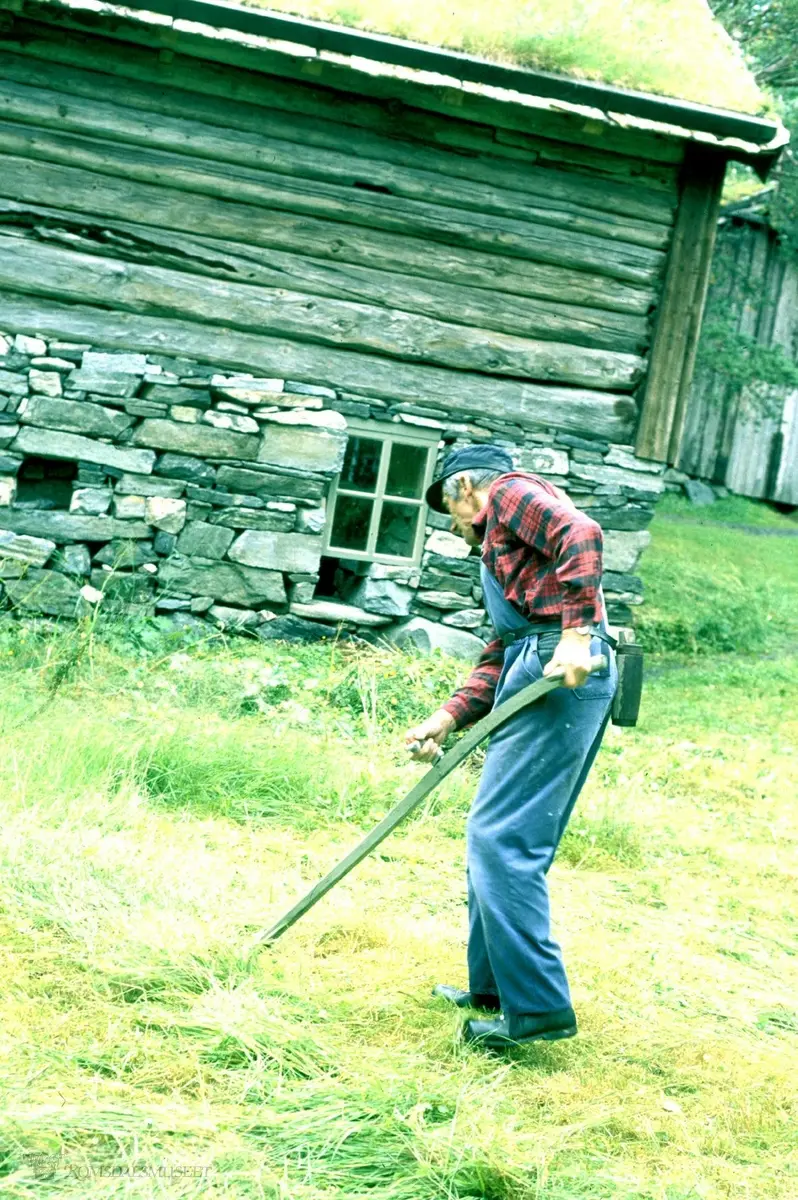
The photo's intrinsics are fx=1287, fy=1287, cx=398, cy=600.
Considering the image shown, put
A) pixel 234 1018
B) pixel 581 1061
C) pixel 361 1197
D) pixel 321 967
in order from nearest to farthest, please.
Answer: pixel 361 1197
pixel 234 1018
pixel 581 1061
pixel 321 967

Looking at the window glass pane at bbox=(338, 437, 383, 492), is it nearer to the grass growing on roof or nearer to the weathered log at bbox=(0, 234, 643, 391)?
the weathered log at bbox=(0, 234, 643, 391)

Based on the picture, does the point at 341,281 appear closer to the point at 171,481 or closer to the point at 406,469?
the point at 406,469

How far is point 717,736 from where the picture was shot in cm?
805

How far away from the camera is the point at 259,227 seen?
27.6 ft

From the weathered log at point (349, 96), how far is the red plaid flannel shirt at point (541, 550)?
529 cm

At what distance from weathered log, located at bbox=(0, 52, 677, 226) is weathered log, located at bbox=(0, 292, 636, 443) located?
129 cm

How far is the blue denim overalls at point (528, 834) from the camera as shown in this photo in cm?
344

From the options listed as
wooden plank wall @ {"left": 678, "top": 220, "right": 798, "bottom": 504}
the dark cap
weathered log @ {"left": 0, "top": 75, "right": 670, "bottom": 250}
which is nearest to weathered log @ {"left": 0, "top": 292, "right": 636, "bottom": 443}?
weathered log @ {"left": 0, "top": 75, "right": 670, "bottom": 250}

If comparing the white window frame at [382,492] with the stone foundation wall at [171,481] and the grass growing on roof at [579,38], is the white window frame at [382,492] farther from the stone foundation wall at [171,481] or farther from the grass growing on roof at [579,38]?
the grass growing on roof at [579,38]

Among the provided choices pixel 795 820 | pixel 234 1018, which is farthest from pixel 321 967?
pixel 795 820

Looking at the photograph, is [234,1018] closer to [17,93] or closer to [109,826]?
[109,826]

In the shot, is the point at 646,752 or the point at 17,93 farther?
the point at 17,93

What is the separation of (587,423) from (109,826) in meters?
5.34

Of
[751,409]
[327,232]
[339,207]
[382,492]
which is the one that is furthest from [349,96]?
[751,409]
